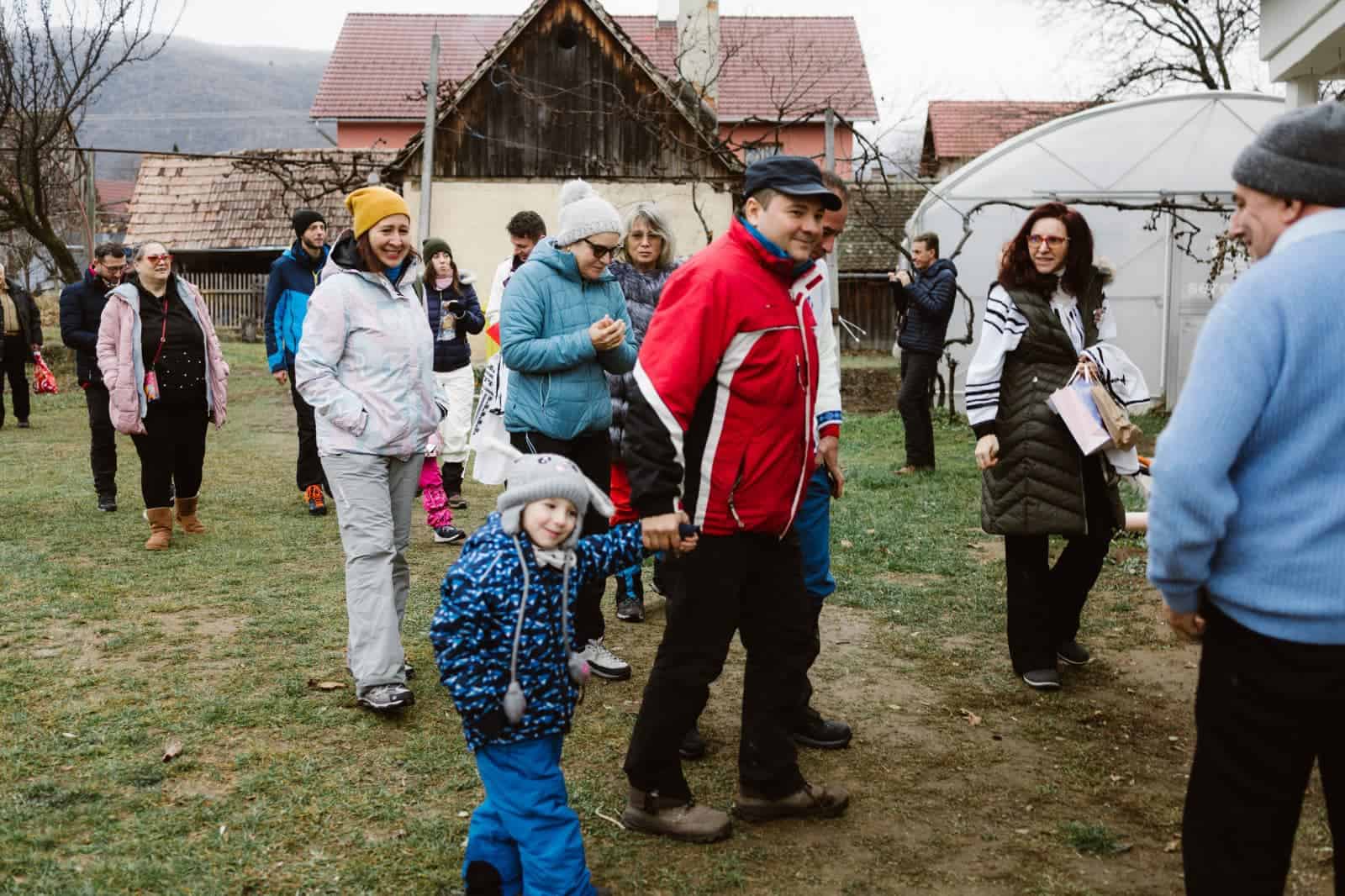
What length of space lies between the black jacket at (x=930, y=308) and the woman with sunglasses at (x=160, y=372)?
598 centimetres

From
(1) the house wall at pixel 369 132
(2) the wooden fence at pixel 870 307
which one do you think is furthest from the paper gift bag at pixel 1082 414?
(1) the house wall at pixel 369 132

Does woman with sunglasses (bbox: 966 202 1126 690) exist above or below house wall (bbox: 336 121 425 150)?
below

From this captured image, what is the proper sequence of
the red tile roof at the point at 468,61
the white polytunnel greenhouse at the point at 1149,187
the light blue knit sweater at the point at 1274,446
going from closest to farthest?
the light blue knit sweater at the point at 1274,446, the white polytunnel greenhouse at the point at 1149,187, the red tile roof at the point at 468,61

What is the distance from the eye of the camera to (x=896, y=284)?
11.9 metres

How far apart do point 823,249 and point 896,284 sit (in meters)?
8.04

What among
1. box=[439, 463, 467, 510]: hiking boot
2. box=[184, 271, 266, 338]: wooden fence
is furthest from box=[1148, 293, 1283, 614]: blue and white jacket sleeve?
box=[184, 271, 266, 338]: wooden fence

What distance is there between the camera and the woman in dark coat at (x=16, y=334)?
14.4 m

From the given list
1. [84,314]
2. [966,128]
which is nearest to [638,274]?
[84,314]

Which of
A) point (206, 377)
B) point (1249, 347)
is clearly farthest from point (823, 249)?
point (206, 377)

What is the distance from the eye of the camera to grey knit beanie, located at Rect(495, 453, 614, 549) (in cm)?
330

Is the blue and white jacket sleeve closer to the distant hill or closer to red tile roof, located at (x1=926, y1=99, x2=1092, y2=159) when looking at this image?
red tile roof, located at (x1=926, y1=99, x2=1092, y2=159)

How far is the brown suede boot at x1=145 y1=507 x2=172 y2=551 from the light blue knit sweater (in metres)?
6.94

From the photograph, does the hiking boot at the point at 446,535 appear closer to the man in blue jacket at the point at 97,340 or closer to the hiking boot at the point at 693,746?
the man in blue jacket at the point at 97,340

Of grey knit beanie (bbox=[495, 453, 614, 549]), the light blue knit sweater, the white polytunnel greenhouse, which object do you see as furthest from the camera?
the white polytunnel greenhouse
